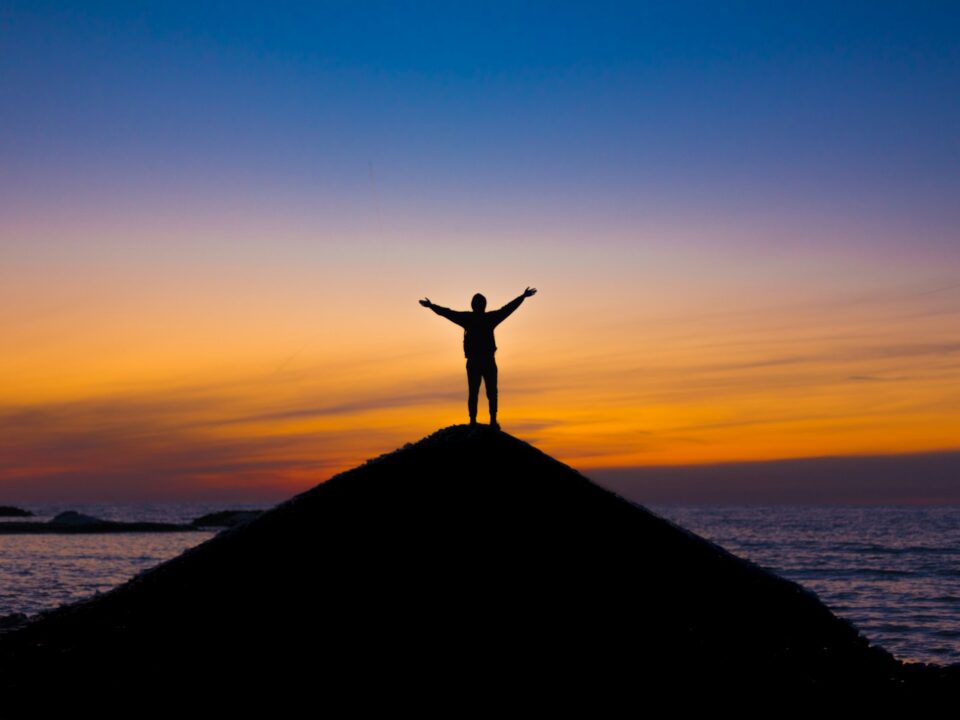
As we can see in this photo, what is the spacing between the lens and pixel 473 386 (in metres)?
13.9

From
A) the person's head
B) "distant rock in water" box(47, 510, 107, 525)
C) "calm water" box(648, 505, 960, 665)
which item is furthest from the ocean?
the person's head

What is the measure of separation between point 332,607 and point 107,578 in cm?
3811

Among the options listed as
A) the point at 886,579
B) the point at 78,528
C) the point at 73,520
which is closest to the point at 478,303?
the point at 886,579

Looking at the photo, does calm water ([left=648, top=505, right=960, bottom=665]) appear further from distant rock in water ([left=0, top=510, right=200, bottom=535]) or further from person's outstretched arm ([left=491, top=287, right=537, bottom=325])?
distant rock in water ([left=0, top=510, right=200, bottom=535])

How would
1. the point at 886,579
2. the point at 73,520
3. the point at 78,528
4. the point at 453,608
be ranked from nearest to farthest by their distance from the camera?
the point at 453,608 → the point at 886,579 → the point at 78,528 → the point at 73,520

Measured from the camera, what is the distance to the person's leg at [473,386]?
45.3ft

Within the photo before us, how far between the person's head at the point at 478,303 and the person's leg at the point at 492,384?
81 cm

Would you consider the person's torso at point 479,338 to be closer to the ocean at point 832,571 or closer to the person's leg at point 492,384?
the person's leg at point 492,384

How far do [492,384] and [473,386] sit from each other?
0.31 m

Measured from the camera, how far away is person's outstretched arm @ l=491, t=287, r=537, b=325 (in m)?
13.7

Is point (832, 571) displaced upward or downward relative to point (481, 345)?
downward

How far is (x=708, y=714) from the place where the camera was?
9.78 m

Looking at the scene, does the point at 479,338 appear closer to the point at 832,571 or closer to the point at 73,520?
the point at 832,571

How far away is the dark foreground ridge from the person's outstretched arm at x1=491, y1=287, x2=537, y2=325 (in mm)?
2035
